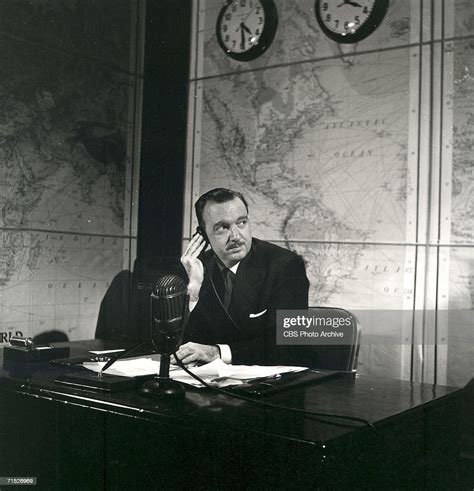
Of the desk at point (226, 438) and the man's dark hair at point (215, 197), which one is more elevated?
the man's dark hair at point (215, 197)

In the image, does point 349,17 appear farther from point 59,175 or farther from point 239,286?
point 59,175

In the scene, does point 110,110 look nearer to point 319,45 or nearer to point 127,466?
point 319,45

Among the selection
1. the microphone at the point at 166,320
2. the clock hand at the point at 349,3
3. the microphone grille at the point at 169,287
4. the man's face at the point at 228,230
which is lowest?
the microphone at the point at 166,320

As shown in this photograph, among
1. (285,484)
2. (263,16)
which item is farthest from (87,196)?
(285,484)

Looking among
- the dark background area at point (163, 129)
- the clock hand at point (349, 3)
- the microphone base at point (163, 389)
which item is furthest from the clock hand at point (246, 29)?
the microphone base at point (163, 389)

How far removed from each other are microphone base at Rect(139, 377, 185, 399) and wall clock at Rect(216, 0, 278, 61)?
6.29ft

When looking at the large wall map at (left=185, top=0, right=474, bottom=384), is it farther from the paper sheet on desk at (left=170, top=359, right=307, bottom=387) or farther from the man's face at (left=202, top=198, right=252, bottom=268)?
the paper sheet on desk at (left=170, top=359, right=307, bottom=387)

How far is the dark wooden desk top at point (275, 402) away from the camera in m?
1.14

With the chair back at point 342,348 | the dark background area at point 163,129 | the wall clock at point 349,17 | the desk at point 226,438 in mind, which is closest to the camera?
the desk at point 226,438

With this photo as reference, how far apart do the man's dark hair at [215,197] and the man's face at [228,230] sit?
0.02m

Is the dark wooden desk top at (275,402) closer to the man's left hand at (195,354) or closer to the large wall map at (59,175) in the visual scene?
the man's left hand at (195,354)

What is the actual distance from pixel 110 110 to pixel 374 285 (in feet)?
5.53

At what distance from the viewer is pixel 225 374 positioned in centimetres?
159

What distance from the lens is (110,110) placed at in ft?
10.6
